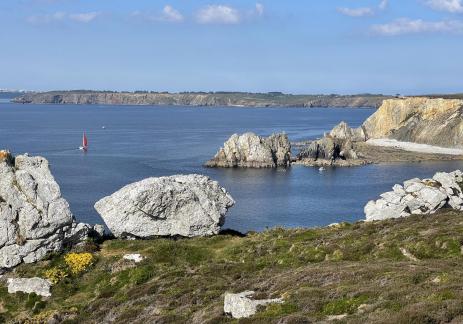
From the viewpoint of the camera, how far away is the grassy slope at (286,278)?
23297 millimetres

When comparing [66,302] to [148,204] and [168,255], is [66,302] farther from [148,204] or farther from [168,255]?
[148,204]

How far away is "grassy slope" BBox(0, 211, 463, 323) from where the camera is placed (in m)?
23.3

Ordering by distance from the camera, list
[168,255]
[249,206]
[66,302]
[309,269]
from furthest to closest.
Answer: [249,206] < [168,255] < [66,302] < [309,269]

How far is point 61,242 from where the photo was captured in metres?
45.2

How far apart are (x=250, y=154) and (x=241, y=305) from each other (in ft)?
467

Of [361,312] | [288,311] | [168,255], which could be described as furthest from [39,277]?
[361,312]

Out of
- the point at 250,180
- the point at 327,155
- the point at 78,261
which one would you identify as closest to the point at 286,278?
the point at 78,261

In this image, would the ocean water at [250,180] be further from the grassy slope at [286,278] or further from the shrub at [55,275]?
the shrub at [55,275]

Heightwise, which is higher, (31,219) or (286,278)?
(31,219)

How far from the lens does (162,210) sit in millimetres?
49469

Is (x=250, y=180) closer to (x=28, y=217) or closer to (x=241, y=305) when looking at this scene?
(x=28, y=217)

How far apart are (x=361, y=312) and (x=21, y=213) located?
29457 millimetres

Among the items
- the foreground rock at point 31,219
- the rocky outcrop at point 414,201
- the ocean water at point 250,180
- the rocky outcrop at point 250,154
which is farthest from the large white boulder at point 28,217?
the rocky outcrop at point 250,154

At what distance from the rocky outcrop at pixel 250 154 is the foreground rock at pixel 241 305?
137423 millimetres
